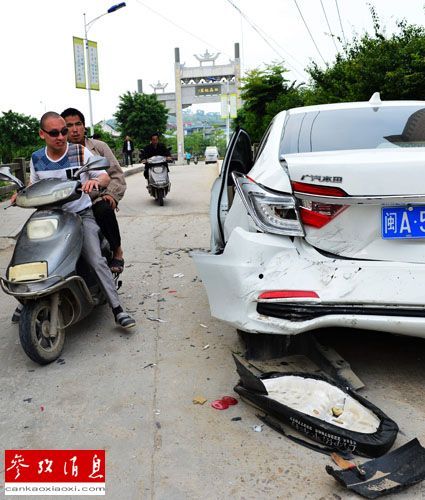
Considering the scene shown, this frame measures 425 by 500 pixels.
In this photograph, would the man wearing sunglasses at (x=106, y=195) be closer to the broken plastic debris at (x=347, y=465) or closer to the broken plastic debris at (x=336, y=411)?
the broken plastic debris at (x=336, y=411)

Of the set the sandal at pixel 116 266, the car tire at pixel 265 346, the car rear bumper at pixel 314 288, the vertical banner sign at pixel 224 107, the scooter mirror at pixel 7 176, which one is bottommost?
the car tire at pixel 265 346

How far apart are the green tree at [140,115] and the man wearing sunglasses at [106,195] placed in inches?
1698

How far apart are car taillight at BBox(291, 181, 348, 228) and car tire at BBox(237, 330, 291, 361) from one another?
848 millimetres

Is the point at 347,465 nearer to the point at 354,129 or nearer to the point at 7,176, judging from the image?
the point at 354,129

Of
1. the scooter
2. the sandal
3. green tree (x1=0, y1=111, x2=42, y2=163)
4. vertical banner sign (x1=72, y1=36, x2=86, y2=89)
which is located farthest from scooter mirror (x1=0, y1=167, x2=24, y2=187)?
vertical banner sign (x1=72, y1=36, x2=86, y2=89)

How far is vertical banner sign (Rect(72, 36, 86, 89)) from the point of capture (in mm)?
24906

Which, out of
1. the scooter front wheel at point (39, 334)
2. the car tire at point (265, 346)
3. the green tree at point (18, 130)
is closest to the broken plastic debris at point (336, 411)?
the car tire at point (265, 346)

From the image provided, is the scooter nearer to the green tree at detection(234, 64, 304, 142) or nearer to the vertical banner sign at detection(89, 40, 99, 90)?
the green tree at detection(234, 64, 304, 142)

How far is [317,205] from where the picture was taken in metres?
2.66

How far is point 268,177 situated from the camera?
113 inches

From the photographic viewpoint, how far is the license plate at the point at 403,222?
8.31ft

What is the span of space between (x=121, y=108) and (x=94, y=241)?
46755 millimetres

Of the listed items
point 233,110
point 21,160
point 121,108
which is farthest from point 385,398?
point 121,108

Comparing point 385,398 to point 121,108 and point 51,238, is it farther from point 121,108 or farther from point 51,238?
point 121,108
